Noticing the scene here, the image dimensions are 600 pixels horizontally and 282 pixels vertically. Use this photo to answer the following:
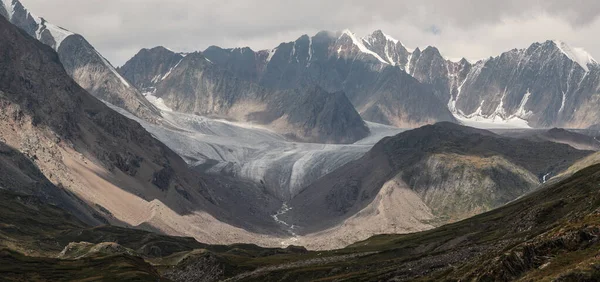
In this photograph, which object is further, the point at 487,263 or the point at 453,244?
the point at 453,244

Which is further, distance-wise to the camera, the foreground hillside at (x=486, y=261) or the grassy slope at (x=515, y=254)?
the foreground hillside at (x=486, y=261)

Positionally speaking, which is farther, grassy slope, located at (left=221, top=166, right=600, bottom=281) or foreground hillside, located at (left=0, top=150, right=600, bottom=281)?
foreground hillside, located at (left=0, top=150, right=600, bottom=281)

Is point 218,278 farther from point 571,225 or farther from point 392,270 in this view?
point 571,225

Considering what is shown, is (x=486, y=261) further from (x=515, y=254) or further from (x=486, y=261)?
(x=515, y=254)

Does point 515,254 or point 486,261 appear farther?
point 486,261

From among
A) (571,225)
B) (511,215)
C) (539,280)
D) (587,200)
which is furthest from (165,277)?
(539,280)

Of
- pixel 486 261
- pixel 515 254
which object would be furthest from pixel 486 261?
pixel 515 254

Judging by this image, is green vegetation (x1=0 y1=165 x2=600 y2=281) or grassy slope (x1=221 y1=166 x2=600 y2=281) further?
green vegetation (x1=0 y1=165 x2=600 y2=281)

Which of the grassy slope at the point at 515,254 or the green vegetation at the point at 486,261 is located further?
the green vegetation at the point at 486,261

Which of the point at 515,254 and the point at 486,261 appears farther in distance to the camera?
the point at 486,261

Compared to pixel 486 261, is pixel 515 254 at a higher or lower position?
A: higher

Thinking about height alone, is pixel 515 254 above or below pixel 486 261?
above
